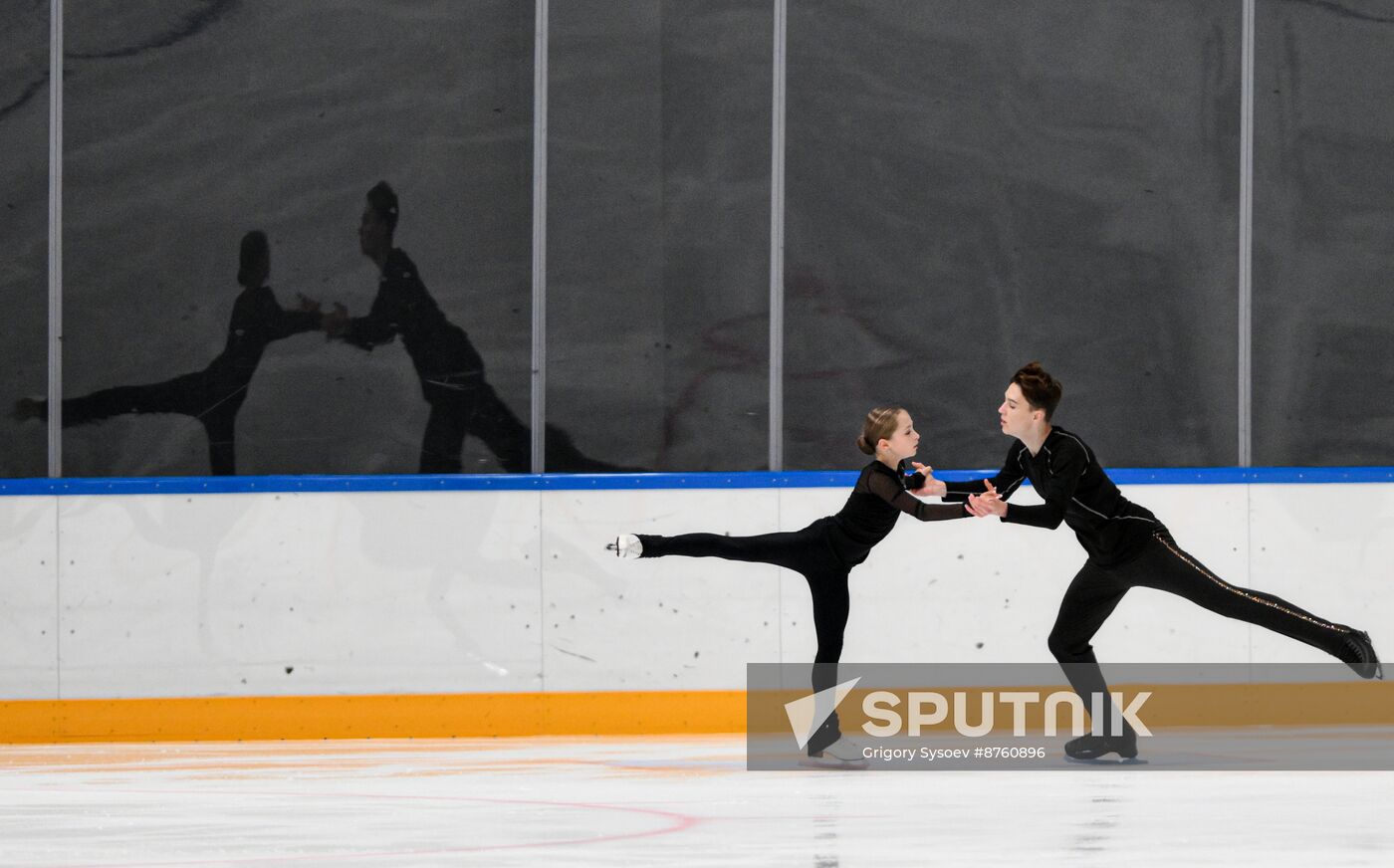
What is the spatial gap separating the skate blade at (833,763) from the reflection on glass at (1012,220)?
302cm

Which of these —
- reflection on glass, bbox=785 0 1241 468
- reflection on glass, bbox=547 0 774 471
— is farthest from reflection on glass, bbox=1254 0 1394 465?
reflection on glass, bbox=547 0 774 471

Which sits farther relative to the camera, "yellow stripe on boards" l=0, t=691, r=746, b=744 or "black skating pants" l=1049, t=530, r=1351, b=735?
"yellow stripe on boards" l=0, t=691, r=746, b=744

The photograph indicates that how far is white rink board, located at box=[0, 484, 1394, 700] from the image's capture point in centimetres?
789

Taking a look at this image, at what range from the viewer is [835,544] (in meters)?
6.41

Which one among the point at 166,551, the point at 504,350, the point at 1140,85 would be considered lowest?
the point at 166,551

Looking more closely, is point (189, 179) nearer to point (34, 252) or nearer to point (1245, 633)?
point (34, 252)

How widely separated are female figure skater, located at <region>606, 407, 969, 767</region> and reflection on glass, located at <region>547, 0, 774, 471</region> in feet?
9.18

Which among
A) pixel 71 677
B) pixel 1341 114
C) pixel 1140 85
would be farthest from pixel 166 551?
pixel 1341 114

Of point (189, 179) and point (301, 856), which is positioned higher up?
point (189, 179)

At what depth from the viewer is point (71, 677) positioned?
7.86 meters

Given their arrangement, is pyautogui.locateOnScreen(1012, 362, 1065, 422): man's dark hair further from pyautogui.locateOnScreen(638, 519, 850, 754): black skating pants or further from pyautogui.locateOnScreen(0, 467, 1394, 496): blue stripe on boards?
pyautogui.locateOnScreen(0, 467, 1394, 496): blue stripe on boards

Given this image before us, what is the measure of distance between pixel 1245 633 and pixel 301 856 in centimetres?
527

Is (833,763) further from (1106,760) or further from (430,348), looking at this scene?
(430,348)

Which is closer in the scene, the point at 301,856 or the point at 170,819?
the point at 301,856
